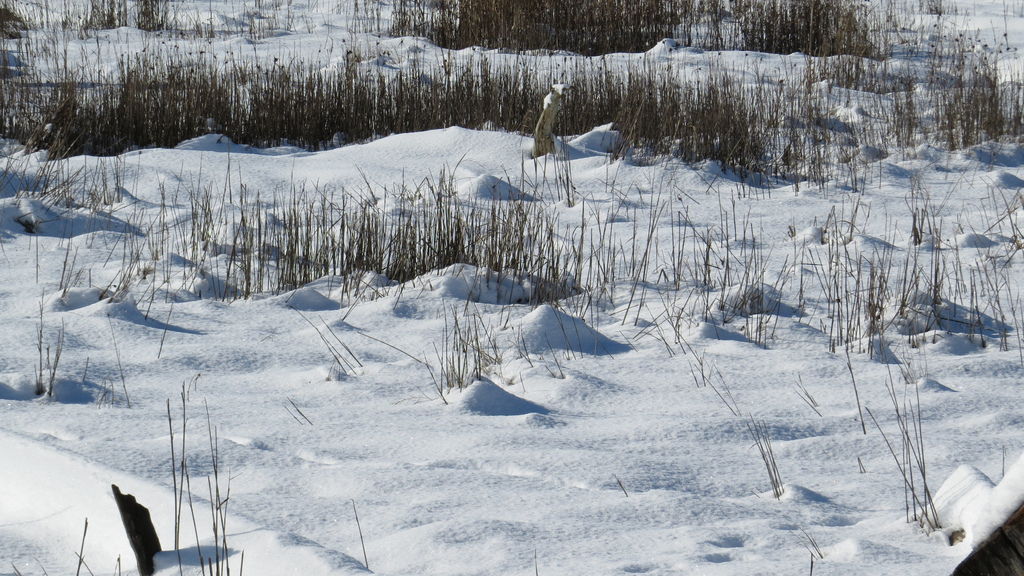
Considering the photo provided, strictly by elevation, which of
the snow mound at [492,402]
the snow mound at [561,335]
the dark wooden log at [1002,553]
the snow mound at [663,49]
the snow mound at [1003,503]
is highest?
the snow mound at [663,49]

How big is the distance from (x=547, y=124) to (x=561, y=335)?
281 centimetres

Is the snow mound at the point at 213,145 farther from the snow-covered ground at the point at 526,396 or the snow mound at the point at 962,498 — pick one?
the snow mound at the point at 962,498

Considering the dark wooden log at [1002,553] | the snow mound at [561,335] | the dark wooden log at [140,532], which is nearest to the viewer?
the dark wooden log at [1002,553]

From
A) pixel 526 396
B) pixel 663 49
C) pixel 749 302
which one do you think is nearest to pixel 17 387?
pixel 526 396

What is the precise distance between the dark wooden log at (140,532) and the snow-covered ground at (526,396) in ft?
0.13

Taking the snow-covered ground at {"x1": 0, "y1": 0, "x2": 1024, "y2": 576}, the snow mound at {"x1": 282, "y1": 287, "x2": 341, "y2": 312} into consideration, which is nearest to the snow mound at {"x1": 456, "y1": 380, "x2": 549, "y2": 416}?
the snow-covered ground at {"x1": 0, "y1": 0, "x2": 1024, "y2": 576}

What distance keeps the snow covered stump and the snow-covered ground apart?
70 centimetres

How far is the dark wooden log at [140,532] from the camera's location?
59.2 inches

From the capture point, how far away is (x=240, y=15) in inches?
449

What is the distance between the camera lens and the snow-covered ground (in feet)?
5.50

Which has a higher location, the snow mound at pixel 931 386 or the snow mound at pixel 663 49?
the snow mound at pixel 663 49

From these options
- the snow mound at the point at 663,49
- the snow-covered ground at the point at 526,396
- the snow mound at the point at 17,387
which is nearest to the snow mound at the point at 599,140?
the snow-covered ground at the point at 526,396

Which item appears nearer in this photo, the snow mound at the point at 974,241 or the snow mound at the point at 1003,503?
the snow mound at the point at 1003,503

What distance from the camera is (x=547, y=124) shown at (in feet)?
18.7
